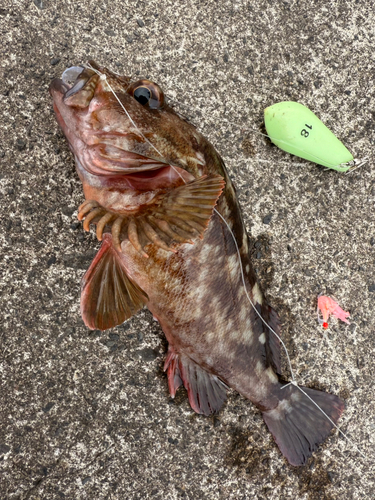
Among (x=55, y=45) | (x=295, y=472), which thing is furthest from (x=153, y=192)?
(x=295, y=472)

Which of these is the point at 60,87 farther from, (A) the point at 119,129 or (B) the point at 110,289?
(B) the point at 110,289

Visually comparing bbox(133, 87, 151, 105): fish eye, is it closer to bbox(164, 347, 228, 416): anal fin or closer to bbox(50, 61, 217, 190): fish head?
bbox(50, 61, 217, 190): fish head

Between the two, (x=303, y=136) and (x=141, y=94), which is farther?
(x=303, y=136)

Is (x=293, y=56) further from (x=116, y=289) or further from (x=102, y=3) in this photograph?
(x=116, y=289)

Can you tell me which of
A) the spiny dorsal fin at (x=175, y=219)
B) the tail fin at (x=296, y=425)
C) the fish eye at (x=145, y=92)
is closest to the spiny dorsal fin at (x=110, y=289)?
the spiny dorsal fin at (x=175, y=219)

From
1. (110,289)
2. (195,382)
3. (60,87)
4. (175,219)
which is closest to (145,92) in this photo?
(60,87)

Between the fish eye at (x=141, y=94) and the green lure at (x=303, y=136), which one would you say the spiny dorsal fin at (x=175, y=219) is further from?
the green lure at (x=303, y=136)

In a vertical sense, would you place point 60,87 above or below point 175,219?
Result: above

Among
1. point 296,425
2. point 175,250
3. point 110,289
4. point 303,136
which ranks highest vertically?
point 303,136
